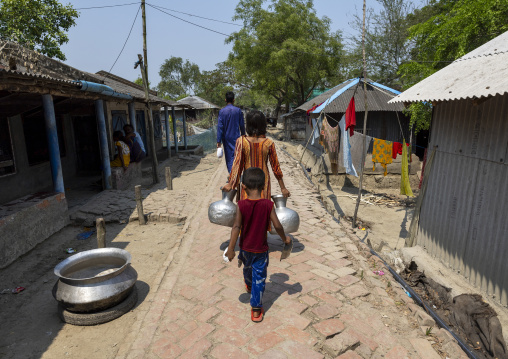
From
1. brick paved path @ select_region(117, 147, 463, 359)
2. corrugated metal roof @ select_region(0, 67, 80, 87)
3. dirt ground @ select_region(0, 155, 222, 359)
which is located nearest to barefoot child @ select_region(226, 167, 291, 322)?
brick paved path @ select_region(117, 147, 463, 359)

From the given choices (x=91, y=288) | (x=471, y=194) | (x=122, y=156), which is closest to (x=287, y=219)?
(x=91, y=288)

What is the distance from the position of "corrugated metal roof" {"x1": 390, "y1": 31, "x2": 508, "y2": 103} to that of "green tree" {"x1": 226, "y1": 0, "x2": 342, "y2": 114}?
19261 mm

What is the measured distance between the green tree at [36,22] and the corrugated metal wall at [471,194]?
58.0 feet

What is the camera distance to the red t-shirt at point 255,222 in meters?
2.94

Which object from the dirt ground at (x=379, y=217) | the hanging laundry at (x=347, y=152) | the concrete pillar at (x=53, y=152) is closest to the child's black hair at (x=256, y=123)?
the dirt ground at (x=379, y=217)

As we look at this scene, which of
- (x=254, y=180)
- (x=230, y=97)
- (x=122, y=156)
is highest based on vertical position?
(x=230, y=97)

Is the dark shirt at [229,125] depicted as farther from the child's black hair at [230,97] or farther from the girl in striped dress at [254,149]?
the girl in striped dress at [254,149]

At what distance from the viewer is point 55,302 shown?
163 inches

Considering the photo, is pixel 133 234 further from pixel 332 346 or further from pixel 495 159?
pixel 495 159

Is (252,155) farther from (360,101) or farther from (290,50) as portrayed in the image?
(290,50)

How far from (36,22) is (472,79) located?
1829 centimetres

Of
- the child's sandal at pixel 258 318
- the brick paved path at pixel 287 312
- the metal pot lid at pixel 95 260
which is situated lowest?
the brick paved path at pixel 287 312

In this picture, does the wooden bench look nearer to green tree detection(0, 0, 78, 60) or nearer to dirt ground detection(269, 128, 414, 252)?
dirt ground detection(269, 128, 414, 252)

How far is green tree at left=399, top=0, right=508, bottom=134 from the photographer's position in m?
7.45
